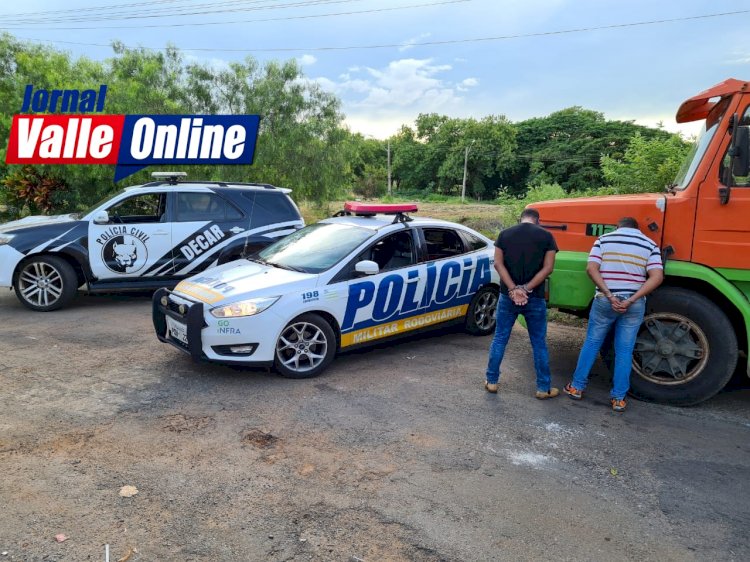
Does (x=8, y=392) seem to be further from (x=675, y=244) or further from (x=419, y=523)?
(x=675, y=244)

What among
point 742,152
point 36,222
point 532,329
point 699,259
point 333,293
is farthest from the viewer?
point 36,222

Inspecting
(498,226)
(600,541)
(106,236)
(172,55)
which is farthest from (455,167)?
(600,541)

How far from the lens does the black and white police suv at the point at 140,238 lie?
8016 millimetres

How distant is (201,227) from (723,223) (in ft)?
22.2

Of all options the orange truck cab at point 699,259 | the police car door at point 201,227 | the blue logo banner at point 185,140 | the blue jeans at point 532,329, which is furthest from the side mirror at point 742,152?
the blue logo banner at point 185,140

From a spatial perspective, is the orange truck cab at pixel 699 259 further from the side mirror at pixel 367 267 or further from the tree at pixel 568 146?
the tree at pixel 568 146

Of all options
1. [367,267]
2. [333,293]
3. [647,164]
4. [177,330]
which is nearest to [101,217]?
[177,330]

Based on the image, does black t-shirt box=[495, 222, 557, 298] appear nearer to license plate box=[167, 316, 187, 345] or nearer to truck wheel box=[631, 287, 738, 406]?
truck wheel box=[631, 287, 738, 406]

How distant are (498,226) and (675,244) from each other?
15.8 m

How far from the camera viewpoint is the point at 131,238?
834cm

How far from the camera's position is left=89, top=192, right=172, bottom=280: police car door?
324 inches

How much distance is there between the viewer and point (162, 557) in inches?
115

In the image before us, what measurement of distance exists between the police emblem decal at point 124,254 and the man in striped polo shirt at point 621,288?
247 inches

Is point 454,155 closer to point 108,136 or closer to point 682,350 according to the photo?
point 108,136
